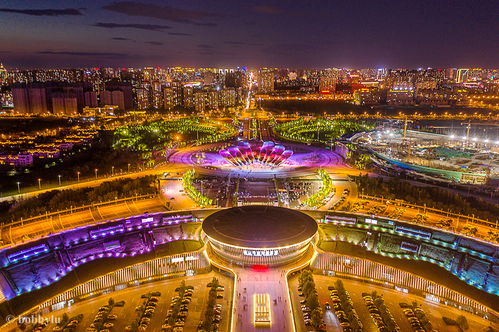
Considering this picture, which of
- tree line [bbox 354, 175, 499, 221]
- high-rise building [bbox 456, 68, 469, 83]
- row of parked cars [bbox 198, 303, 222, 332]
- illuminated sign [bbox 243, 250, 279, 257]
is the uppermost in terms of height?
high-rise building [bbox 456, 68, 469, 83]

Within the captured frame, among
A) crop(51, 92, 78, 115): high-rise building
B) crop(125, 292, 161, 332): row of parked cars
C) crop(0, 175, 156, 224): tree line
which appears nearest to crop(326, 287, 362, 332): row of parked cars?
crop(125, 292, 161, 332): row of parked cars

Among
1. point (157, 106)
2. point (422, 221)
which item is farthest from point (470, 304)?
point (157, 106)

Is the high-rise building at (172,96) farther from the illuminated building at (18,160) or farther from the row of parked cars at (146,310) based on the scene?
the row of parked cars at (146,310)

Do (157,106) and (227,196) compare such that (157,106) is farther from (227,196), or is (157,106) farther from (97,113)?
(227,196)

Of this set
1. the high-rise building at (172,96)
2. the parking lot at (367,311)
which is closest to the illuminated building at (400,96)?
the high-rise building at (172,96)

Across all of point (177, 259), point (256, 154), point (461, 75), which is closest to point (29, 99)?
point (256, 154)

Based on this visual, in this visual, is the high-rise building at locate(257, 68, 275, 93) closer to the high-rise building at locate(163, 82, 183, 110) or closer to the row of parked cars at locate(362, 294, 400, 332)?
the high-rise building at locate(163, 82, 183, 110)

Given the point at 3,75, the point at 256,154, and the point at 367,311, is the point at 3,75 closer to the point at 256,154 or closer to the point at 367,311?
the point at 256,154
